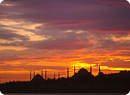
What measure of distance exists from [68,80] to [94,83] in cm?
865

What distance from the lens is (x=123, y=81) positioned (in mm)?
86250

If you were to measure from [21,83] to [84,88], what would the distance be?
16993 millimetres

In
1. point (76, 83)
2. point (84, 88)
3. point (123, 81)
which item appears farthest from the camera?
point (76, 83)

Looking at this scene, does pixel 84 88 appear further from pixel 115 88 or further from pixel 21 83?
pixel 21 83

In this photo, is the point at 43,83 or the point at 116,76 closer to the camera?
the point at 116,76

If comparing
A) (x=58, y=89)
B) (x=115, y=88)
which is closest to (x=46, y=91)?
(x=58, y=89)

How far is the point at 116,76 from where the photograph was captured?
88625 millimetres

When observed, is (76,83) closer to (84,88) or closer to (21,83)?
(84,88)

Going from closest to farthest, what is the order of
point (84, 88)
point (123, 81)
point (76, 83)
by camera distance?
point (123, 81) < point (84, 88) < point (76, 83)

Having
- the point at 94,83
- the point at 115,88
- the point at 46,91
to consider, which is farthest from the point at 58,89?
the point at 115,88

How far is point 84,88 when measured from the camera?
93000 millimetres

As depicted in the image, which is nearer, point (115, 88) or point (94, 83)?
point (115, 88)

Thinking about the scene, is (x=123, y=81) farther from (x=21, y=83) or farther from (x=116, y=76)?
(x=21, y=83)

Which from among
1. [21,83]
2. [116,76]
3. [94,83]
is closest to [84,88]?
[94,83]
